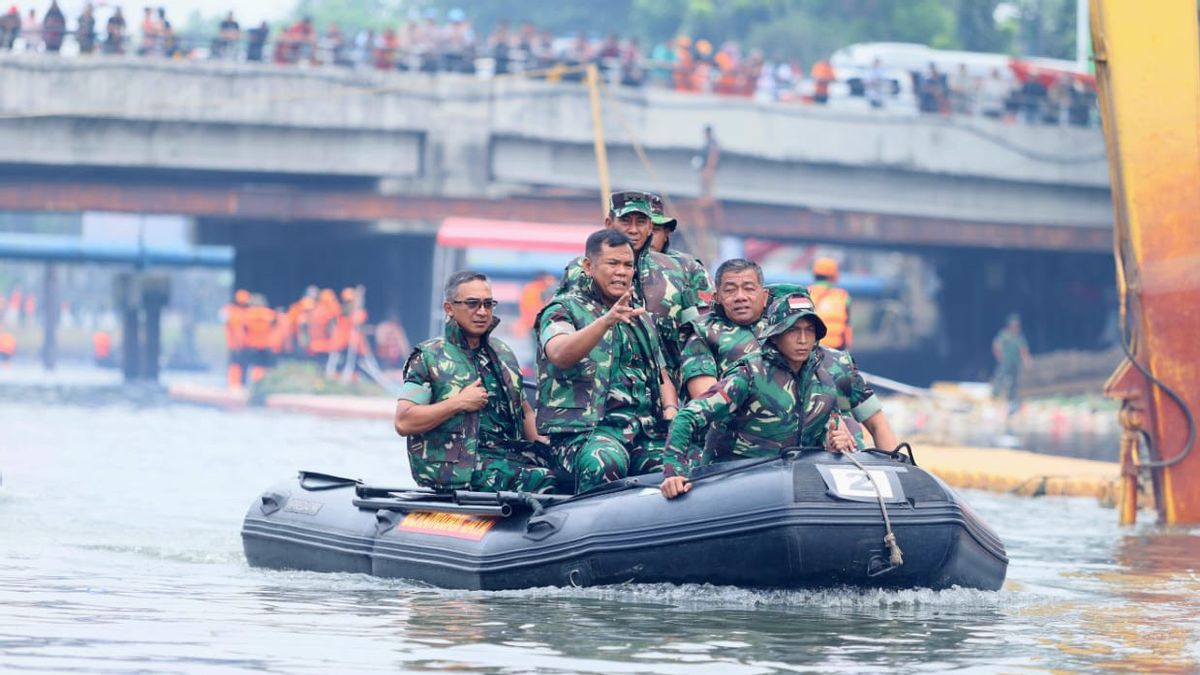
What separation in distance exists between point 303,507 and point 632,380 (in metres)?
2.26

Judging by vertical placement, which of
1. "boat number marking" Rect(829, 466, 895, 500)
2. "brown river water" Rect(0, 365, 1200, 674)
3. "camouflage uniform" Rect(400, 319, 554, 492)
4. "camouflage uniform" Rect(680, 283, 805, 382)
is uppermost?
"camouflage uniform" Rect(680, 283, 805, 382)

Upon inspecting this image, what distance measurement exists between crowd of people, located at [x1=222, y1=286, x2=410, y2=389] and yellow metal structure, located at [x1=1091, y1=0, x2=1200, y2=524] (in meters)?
25.0

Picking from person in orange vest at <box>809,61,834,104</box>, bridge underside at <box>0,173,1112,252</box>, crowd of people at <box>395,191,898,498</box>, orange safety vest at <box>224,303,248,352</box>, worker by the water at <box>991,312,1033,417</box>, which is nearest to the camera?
crowd of people at <box>395,191,898,498</box>

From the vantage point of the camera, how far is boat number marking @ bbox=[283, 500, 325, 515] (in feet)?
39.1

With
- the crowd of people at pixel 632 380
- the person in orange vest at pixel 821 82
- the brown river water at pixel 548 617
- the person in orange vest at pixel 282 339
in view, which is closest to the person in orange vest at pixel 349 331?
the person in orange vest at pixel 282 339

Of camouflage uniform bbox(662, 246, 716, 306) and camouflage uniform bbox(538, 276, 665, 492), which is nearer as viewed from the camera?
camouflage uniform bbox(538, 276, 665, 492)

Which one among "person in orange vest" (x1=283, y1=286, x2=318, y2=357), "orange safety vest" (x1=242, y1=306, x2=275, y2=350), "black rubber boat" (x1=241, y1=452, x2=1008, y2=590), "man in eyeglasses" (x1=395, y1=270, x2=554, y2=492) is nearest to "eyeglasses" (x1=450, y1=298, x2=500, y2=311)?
"man in eyeglasses" (x1=395, y1=270, x2=554, y2=492)

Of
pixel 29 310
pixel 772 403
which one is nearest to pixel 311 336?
pixel 772 403

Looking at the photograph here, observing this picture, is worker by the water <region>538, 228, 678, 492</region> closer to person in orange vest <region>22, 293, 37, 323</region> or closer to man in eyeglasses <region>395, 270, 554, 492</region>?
man in eyeglasses <region>395, 270, 554, 492</region>

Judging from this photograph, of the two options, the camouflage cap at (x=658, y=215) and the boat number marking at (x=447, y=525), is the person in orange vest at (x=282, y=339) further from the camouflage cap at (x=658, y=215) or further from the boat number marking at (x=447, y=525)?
the camouflage cap at (x=658, y=215)

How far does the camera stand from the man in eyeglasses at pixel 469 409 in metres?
10.8

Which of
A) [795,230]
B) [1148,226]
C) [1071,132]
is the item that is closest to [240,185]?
[795,230]

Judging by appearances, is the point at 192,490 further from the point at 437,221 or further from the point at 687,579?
the point at 437,221

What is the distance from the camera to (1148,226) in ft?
48.7
